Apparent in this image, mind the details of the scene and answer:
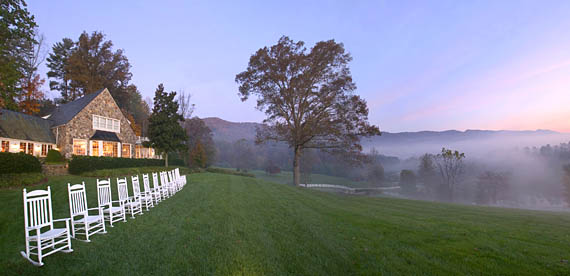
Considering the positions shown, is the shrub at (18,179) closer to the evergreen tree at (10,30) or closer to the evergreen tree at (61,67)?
the evergreen tree at (10,30)

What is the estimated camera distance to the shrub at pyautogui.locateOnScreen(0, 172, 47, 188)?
11.0 meters

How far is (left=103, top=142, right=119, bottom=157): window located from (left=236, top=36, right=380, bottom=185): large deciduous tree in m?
14.9

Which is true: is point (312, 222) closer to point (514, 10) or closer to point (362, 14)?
point (514, 10)

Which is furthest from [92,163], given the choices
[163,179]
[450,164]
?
[450,164]

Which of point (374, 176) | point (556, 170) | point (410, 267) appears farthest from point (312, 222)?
point (556, 170)

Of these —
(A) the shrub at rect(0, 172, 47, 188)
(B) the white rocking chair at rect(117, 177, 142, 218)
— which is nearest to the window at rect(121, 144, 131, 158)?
(A) the shrub at rect(0, 172, 47, 188)

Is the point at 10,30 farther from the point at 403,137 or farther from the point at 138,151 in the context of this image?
the point at 403,137

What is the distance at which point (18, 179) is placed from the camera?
1152cm

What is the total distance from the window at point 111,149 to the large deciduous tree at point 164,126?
3.53m

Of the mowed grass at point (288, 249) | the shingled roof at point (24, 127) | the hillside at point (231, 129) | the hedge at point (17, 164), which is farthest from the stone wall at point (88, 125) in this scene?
the hillside at point (231, 129)

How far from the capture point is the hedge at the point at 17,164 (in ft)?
37.2

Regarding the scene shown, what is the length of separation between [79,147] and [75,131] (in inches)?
60.7

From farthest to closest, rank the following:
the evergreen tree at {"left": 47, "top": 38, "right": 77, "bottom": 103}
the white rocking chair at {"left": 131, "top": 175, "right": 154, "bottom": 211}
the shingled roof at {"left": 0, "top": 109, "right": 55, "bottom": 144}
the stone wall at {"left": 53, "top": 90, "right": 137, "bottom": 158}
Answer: the evergreen tree at {"left": 47, "top": 38, "right": 77, "bottom": 103} < the stone wall at {"left": 53, "top": 90, "right": 137, "bottom": 158} < the shingled roof at {"left": 0, "top": 109, "right": 55, "bottom": 144} < the white rocking chair at {"left": 131, "top": 175, "right": 154, "bottom": 211}

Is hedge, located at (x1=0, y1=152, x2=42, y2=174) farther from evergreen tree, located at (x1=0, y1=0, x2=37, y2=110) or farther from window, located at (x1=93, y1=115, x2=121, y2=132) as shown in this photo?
window, located at (x1=93, y1=115, x2=121, y2=132)
